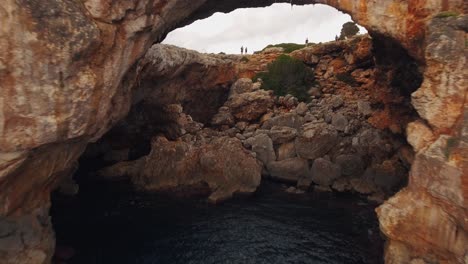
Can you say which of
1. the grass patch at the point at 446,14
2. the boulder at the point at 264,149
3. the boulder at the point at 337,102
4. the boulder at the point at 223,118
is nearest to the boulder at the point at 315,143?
the boulder at the point at 264,149

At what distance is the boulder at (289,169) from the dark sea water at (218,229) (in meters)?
3.51

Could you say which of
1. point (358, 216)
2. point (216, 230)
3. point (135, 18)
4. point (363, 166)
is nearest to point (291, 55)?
point (363, 166)

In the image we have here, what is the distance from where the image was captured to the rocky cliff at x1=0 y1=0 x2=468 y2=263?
14609 millimetres

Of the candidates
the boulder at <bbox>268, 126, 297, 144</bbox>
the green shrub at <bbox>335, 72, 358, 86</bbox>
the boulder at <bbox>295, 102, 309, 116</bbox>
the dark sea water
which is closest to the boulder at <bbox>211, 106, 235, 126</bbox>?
the boulder at <bbox>268, 126, 297, 144</bbox>

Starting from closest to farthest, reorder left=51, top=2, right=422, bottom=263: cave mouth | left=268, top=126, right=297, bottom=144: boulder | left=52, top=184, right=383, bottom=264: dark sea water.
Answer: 1. left=52, top=184, right=383, bottom=264: dark sea water
2. left=51, top=2, right=422, bottom=263: cave mouth
3. left=268, top=126, right=297, bottom=144: boulder

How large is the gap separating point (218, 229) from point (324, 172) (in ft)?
43.8

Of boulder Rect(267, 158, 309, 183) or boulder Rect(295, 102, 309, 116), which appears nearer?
boulder Rect(267, 158, 309, 183)

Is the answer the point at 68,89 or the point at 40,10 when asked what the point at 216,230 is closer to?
the point at 68,89

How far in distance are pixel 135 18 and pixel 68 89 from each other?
4.69m

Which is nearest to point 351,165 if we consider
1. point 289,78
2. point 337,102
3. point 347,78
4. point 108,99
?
point 337,102

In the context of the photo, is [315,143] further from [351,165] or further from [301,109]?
[301,109]

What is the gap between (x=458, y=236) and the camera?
605 inches

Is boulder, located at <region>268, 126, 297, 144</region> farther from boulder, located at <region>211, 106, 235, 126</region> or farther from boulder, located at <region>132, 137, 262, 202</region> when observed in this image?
boulder, located at <region>211, 106, 235, 126</region>

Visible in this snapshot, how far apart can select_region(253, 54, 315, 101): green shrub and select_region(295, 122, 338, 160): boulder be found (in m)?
12.4
